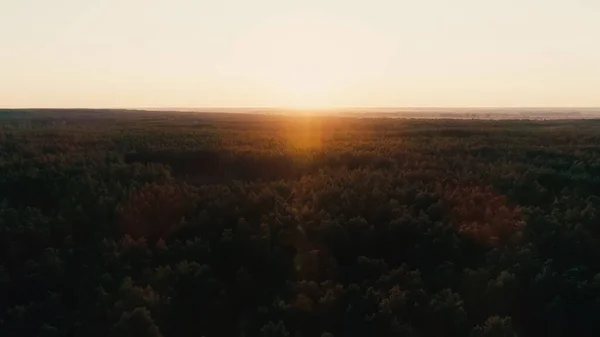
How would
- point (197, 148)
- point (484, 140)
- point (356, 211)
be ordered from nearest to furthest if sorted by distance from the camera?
point (356, 211)
point (197, 148)
point (484, 140)

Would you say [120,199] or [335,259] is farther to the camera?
[120,199]

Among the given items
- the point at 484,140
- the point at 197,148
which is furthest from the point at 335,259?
the point at 484,140

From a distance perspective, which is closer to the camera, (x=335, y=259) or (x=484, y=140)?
(x=335, y=259)

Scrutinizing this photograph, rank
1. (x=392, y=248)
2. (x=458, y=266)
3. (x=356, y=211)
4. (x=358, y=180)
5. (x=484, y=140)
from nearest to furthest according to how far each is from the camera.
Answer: (x=458, y=266) → (x=392, y=248) → (x=356, y=211) → (x=358, y=180) → (x=484, y=140)

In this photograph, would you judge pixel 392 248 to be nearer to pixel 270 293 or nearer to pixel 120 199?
pixel 270 293

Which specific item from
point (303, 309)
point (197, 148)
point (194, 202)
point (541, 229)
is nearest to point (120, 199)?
point (194, 202)

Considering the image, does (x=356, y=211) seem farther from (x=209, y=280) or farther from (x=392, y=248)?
(x=209, y=280)

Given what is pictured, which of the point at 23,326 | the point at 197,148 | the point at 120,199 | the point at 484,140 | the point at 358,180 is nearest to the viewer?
the point at 23,326
